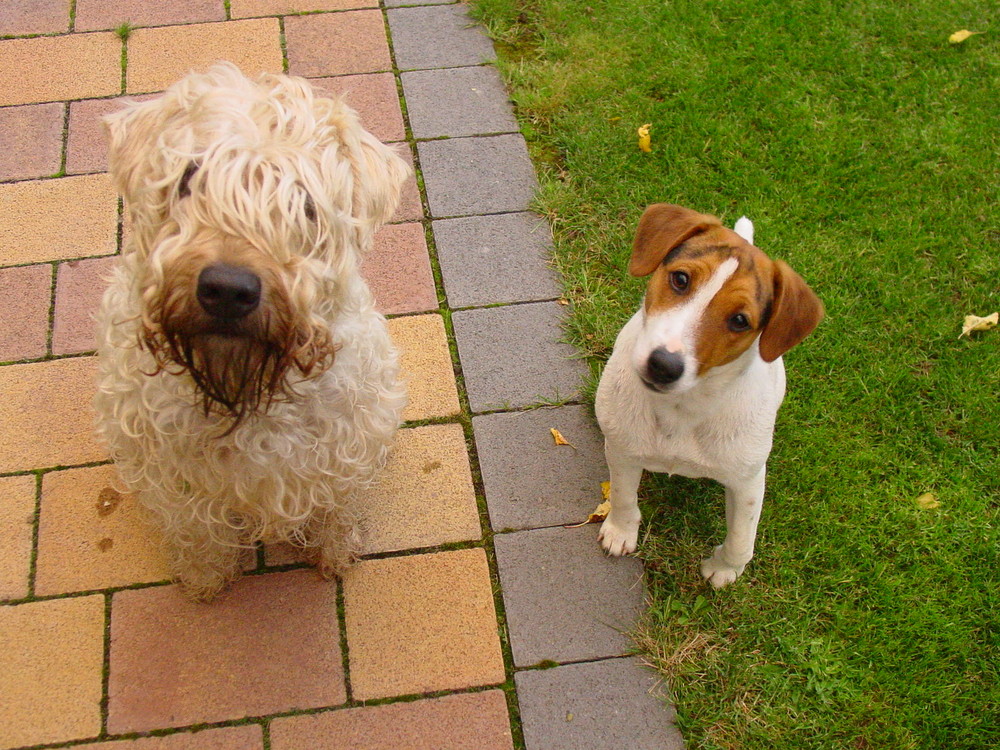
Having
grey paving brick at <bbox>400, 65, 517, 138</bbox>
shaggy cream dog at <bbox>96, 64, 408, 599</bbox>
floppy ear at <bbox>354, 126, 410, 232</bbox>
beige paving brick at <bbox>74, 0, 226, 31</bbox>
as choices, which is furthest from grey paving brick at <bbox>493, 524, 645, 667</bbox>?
beige paving brick at <bbox>74, 0, 226, 31</bbox>

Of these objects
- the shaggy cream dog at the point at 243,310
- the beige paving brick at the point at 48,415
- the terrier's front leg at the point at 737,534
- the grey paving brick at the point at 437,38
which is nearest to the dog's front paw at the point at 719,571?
the terrier's front leg at the point at 737,534

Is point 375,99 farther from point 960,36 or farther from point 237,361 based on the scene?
point 960,36

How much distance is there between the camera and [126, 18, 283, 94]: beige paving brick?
4730 mm

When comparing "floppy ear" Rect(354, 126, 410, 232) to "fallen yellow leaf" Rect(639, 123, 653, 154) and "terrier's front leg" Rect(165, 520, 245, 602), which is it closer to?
"terrier's front leg" Rect(165, 520, 245, 602)

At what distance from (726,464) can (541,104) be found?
267cm

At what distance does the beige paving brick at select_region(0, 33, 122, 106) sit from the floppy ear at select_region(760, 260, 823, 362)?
3777 millimetres

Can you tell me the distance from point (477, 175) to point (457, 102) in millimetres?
557

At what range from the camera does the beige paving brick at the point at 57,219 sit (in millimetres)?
4062

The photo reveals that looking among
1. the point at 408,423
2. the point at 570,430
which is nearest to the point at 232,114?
the point at 408,423

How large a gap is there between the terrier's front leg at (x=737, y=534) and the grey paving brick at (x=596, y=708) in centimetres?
48

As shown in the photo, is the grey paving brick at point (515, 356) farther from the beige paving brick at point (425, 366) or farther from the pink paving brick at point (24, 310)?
the pink paving brick at point (24, 310)

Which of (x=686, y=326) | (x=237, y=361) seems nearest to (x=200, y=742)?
(x=237, y=361)

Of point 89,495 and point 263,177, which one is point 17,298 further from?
point 263,177

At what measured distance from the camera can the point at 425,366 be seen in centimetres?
387
